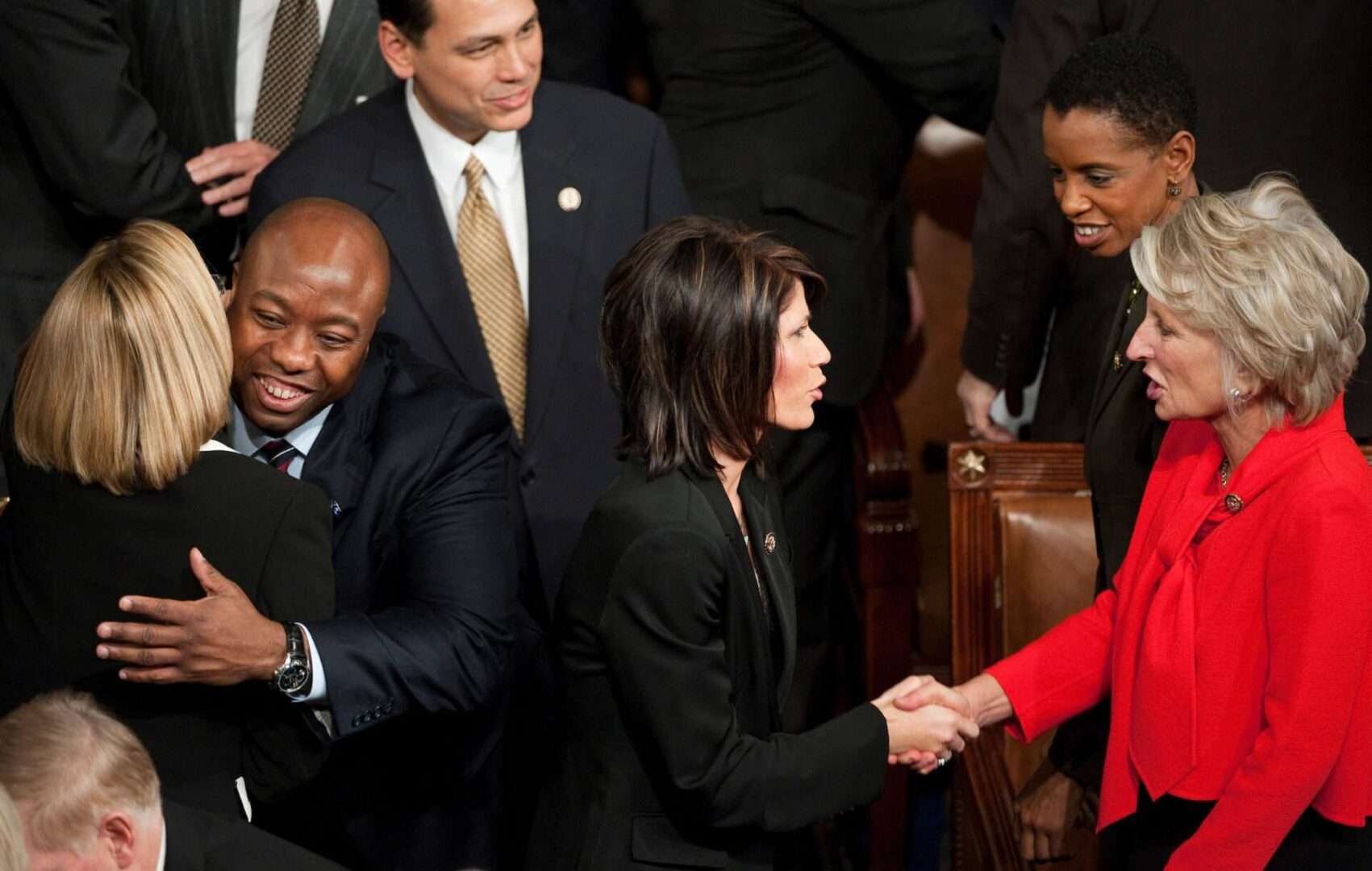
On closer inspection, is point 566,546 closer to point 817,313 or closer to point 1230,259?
point 817,313

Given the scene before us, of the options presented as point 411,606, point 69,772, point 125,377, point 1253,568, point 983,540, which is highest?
point 125,377

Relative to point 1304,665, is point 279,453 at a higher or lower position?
higher

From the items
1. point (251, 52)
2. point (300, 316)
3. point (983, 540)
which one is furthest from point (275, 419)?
point (983, 540)

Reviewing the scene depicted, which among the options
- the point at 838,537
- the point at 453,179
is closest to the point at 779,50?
the point at 453,179

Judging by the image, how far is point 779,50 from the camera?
11.9ft

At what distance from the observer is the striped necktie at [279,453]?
2629 millimetres

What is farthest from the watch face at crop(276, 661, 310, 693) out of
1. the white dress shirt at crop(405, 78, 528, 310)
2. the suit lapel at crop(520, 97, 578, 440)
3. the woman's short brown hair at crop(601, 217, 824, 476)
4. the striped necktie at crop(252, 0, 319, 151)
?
the striped necktie at crop(252, 0, 319, 151)

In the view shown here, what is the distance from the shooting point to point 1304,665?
216 cm

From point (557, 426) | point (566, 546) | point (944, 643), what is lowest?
point (944, 643)

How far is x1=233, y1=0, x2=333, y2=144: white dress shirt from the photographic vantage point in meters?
3.43

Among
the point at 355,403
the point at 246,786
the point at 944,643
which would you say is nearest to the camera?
the point at 246,786

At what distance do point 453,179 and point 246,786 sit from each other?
1.23 metres

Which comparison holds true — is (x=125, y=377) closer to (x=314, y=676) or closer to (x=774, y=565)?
(x=314, y=676)

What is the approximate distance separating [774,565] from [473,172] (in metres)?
1.13
